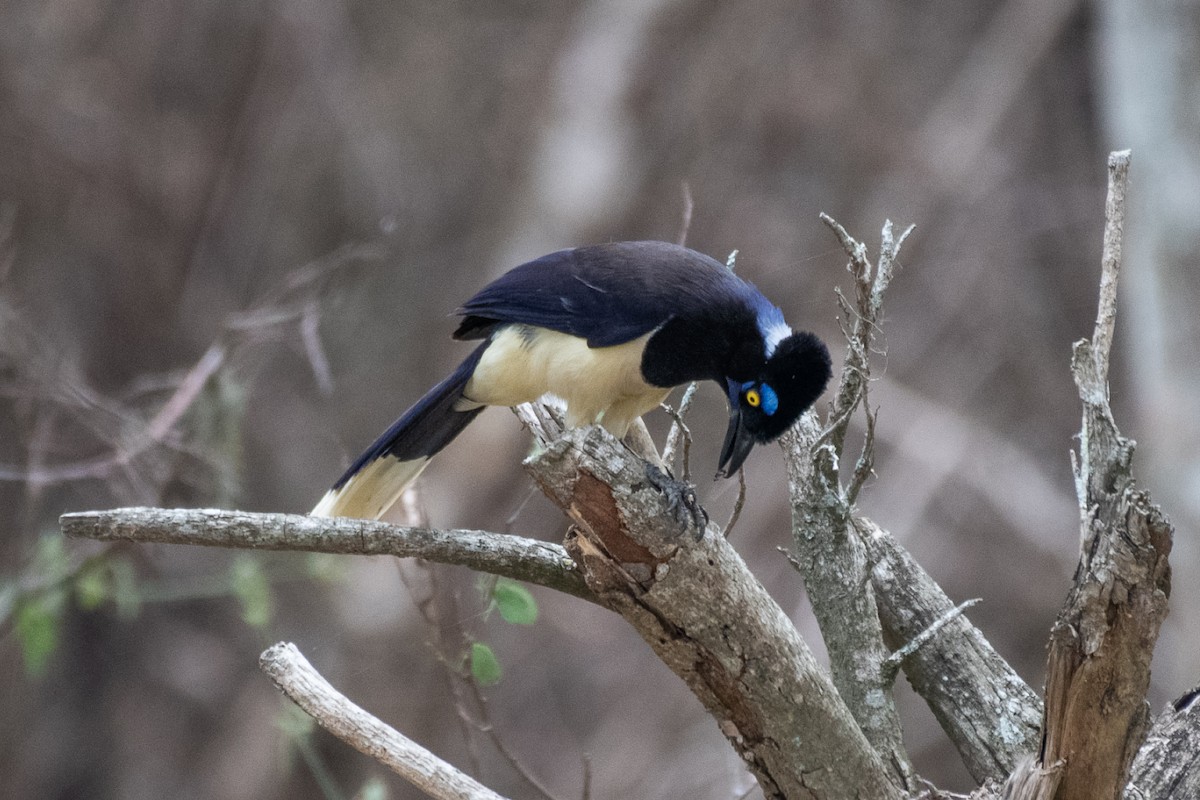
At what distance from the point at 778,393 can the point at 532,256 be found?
14.2 feet

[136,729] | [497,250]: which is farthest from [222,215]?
[136,729]

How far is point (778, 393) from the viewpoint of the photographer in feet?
9.80

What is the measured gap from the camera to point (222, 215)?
8.43m

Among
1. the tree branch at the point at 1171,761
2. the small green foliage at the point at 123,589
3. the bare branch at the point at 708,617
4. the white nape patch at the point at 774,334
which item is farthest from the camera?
the small green foliage at the point at 123,589

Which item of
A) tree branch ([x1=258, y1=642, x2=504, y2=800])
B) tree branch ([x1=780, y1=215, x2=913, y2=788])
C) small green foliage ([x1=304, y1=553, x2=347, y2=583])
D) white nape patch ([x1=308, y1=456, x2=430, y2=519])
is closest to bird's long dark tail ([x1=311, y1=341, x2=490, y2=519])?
white nape patch ([x1=308, y1=456, x2=430, y2=519])

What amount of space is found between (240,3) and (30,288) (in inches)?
85.2

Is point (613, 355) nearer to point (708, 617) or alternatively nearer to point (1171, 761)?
point (708, 617)

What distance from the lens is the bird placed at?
10.0 ft

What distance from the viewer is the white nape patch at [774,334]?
3.16 metres

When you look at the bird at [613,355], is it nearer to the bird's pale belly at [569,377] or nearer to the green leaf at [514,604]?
the bird's pale belly at [569,377]

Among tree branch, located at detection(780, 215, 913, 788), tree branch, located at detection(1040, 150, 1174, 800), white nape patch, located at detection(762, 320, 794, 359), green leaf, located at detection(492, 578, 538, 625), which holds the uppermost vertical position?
white nape patch, located at detection(762, 320, 794, 359)

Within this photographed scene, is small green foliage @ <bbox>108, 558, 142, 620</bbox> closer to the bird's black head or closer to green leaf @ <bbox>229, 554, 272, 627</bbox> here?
green leaf @ <bbox>229, 554, 272, 627</bbox>

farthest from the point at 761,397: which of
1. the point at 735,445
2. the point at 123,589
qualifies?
the point at 123,589

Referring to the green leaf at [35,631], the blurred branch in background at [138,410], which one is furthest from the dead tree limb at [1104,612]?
the green leaf at [35,631]
